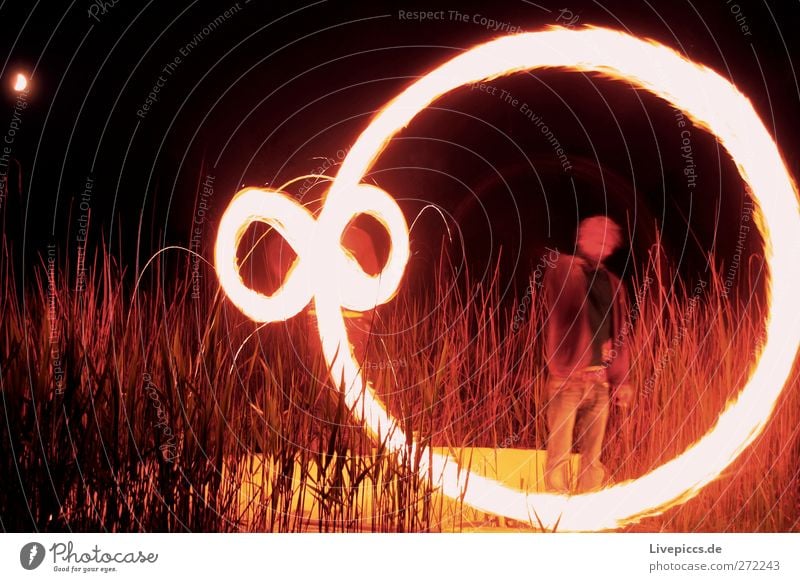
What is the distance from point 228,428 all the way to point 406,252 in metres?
1.49

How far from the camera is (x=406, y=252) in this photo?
16.7 feet

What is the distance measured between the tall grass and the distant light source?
1.13 m

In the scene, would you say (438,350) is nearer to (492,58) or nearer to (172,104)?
(492,58)

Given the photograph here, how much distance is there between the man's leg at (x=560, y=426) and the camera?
5.00m

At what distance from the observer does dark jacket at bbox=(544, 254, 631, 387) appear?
4.92 meters

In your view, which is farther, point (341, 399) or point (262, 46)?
point (262, 46)

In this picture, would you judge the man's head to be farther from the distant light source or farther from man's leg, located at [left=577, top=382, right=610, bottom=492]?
the distant light source

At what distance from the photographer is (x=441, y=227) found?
738 cm

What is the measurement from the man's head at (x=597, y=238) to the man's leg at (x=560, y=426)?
76cm

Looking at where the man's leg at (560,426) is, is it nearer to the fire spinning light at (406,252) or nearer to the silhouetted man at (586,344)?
the silhouetted man at (586,344)

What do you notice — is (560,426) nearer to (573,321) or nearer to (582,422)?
(582,422)

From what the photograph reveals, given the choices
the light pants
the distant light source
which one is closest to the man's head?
the light pants

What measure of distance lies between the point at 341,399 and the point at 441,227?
3292 millimetres
